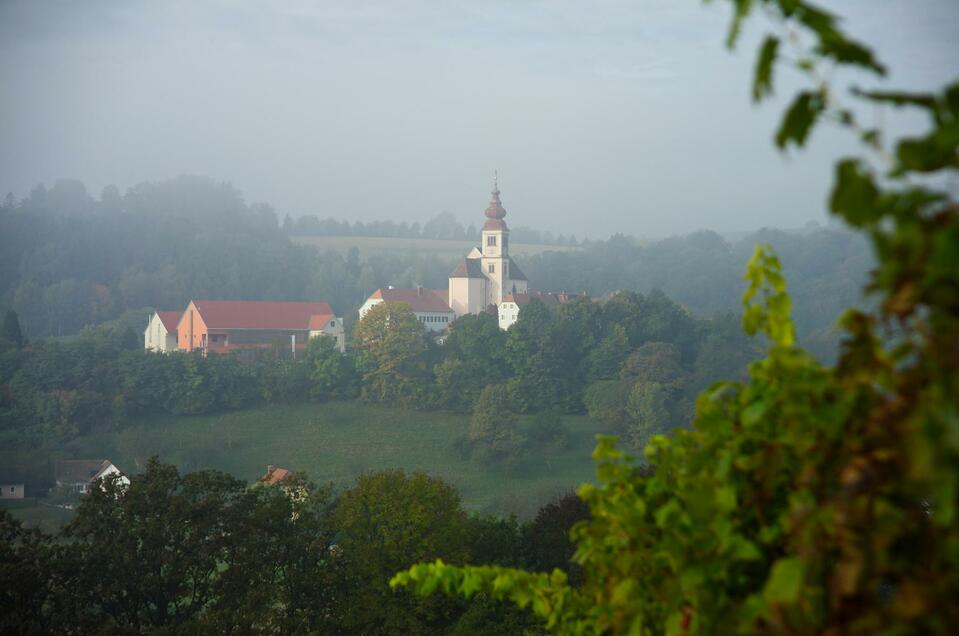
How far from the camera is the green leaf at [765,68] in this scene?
1397 mm

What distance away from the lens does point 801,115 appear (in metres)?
1.40

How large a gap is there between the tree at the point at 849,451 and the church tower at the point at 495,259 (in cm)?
8932

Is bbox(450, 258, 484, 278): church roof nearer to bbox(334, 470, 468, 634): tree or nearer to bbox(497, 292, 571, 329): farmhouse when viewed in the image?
bbox(497, 292, 571, 329): farmhouse

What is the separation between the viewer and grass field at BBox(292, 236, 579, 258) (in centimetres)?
15375

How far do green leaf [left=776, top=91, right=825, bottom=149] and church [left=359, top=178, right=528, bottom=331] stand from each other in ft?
269

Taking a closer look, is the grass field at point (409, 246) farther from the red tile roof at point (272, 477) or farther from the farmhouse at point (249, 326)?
the red tile roof at point (272, 477)

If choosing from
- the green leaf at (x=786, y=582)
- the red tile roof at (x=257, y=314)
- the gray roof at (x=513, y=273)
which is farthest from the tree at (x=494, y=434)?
the green leaf at (x=786, y=582)

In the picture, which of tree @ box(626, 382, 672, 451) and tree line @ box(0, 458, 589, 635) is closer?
tree line @ box(0, 458, 589, 635)

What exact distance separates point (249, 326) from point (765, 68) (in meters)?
88.5

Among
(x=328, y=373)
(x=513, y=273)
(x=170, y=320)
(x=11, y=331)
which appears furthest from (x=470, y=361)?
(x=11, y=331)

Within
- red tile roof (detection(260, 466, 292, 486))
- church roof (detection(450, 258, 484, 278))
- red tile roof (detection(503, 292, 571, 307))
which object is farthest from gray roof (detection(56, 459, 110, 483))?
church roof (detection(450, 258, 484, 278))

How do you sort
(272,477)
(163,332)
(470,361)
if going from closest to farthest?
(272,477)
(470,361)
(163,332)

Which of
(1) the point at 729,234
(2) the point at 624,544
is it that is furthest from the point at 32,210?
(2) the point at 624,544

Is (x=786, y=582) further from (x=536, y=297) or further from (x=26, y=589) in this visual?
(x=536, y=297)
